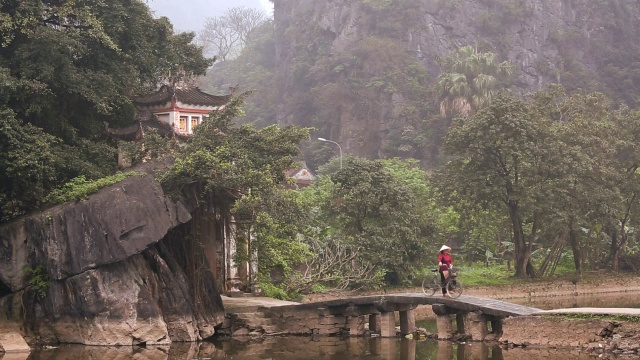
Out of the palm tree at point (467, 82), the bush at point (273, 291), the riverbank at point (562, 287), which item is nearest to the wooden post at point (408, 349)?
the bush at point (273, 291)

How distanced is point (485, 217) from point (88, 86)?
24213 millimetres

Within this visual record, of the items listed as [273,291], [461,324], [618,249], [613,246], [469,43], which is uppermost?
[469,43]

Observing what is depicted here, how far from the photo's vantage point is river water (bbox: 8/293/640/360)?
2141cm

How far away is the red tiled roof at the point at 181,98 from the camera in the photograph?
3412 cm

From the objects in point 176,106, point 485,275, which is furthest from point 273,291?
point 485,275

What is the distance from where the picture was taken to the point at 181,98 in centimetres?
3444

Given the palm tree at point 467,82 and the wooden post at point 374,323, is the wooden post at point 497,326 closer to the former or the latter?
the wooden post at point 374,323

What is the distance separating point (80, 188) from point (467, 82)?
144ft

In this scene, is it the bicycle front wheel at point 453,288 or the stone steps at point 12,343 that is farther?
the stone steps at point 12,343

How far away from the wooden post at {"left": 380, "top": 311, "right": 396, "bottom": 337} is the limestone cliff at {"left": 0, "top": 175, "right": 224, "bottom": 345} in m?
5.48

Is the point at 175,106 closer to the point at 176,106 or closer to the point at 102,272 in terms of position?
the point at 176,106

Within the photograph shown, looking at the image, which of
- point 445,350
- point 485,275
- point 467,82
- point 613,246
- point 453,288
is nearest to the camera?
point 445,350

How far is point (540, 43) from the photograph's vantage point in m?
Answer: 80.4

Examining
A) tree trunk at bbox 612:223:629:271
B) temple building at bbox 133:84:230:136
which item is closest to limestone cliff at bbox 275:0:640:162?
tree trunk at bbox 612:223:629:271
